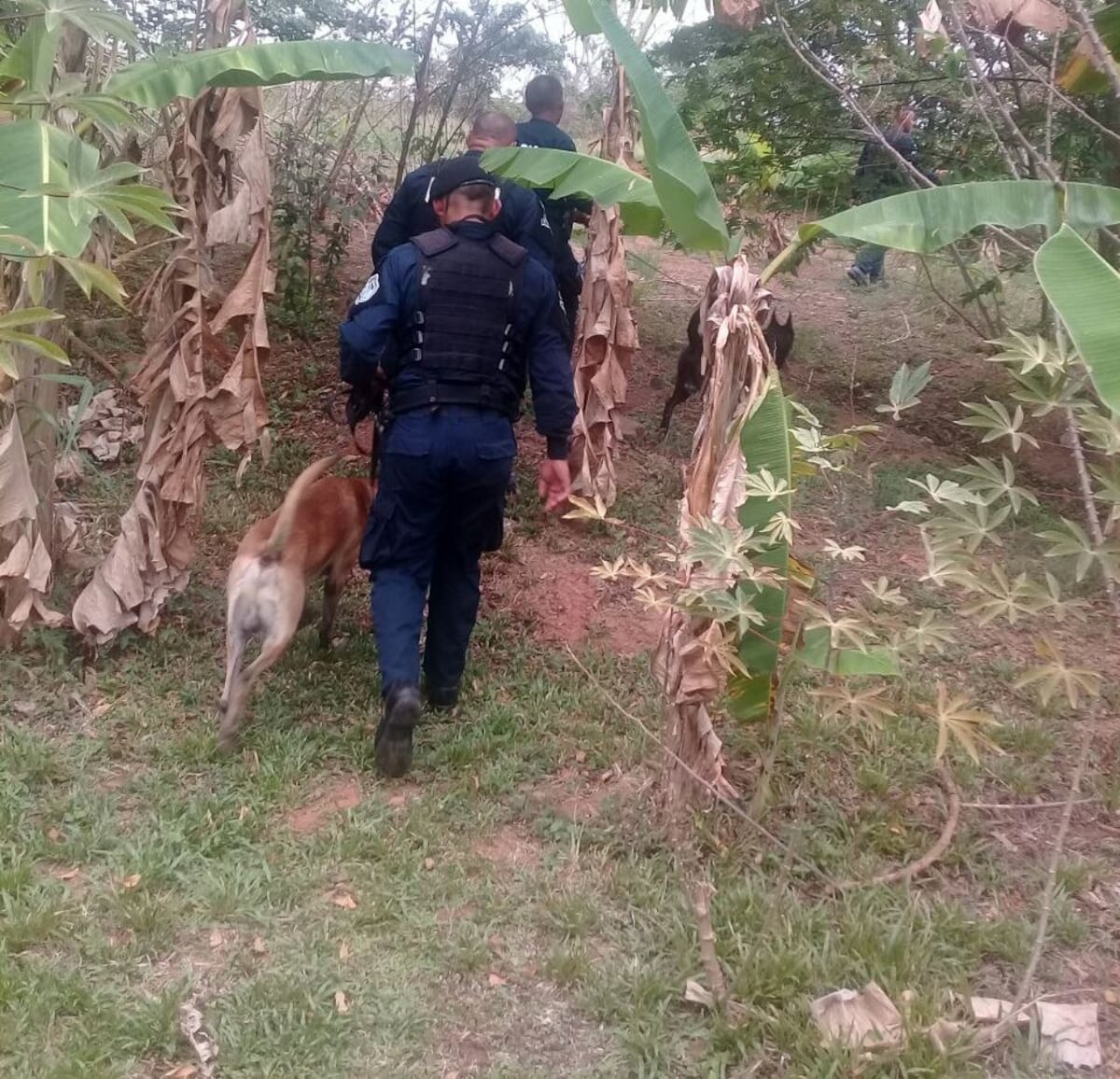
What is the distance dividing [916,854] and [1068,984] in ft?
2.14

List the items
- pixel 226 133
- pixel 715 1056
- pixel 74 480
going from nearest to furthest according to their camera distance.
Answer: pixel 715 1056 < pixel 226 133 < pixel 74 480

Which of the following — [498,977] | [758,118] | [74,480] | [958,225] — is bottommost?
[498,977]

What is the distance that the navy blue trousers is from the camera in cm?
423

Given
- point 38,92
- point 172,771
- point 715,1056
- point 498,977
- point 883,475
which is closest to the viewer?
point 715,1056

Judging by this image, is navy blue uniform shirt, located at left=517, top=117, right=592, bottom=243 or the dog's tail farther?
navy blue uniform shirt, located at left=517, top=117, right=592, bottom=243

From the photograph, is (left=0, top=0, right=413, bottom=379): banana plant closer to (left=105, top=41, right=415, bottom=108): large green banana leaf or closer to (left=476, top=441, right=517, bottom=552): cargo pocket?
(left=105, top=41, right=415, bottom=108): large green banana leaf

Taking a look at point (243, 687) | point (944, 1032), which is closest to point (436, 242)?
point (243, 687)

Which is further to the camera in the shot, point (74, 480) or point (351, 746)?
point (74, 480)

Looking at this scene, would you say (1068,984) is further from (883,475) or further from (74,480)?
(74,480)

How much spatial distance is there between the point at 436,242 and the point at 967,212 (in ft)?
6.33

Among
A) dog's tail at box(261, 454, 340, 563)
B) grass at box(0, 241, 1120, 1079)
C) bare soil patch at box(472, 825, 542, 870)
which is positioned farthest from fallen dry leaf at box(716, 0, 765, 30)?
bare soil patch at box(472, 825, 542, 870)

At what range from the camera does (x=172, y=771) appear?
416cm

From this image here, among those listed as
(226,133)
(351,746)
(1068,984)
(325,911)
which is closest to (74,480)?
(226,133)

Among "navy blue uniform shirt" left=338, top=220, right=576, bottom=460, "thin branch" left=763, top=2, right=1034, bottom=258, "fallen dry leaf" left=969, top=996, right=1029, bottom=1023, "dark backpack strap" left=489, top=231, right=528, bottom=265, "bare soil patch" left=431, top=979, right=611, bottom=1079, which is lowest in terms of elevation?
"bare soil patch" left=431, top=979, right=611, bottom=1079
